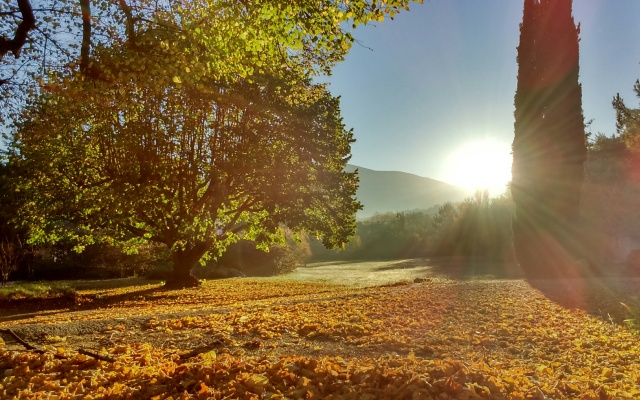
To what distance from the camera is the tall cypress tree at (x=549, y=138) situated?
68.4 feet

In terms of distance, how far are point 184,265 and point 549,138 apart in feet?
64.9

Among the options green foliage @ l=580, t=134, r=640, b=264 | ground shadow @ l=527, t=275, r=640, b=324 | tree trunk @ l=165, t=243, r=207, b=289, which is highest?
green foliage @ l=580, t=134, r=640, b=264

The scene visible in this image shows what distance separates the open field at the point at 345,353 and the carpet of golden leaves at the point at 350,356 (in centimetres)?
2

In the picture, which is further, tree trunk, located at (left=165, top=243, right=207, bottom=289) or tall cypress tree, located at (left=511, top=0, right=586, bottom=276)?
tall cypress tree, located at (left=511, top=0, right=586, bottom=276)

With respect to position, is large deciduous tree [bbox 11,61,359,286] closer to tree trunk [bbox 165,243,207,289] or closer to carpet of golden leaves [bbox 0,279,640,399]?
tree trunk [bbox 165,243,207,289]

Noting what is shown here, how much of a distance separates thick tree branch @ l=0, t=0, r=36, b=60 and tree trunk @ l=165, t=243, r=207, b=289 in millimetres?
12820

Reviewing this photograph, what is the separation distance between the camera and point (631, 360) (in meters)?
5.69

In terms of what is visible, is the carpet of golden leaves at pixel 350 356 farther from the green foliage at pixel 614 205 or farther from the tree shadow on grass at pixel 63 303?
the green foliage at pixel 614 205

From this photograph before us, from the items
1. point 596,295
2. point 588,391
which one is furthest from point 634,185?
point 588,391

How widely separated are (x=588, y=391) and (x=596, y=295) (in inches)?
418

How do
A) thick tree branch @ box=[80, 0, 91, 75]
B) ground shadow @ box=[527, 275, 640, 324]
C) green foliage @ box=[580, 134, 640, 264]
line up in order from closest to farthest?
1. thick tree branch @ box=[80, 0, 91, 75]
2. ground shadow @ box=[527, 275, 640, 324]
3. green foliage @ box=[580, 134, 640, 264]

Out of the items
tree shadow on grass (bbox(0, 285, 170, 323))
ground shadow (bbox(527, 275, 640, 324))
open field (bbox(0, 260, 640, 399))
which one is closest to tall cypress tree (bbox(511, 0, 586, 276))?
ground shadow (bbox(527, 275, 640, 324))

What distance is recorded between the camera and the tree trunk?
1969 centimetres

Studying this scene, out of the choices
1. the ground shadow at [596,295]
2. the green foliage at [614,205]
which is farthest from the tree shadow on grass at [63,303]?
the green foliage at [614,205]
